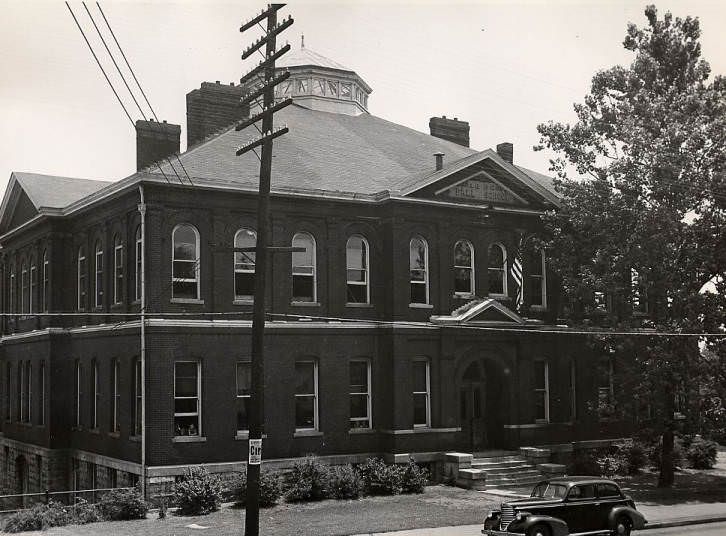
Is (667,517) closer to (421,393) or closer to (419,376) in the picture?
(421,393)

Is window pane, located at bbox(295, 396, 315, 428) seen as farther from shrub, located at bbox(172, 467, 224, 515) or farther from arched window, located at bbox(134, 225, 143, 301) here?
arched window, located at bbox(134, 225, 143, 301)

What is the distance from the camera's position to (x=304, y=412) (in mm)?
28516

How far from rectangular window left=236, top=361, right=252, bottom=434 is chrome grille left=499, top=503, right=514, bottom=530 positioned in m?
10.5

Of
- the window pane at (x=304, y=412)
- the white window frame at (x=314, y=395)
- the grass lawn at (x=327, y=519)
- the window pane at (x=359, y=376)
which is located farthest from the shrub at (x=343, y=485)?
the window pane at (x=359, y=376)

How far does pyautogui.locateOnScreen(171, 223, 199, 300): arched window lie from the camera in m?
27.0

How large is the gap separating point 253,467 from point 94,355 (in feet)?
45.5

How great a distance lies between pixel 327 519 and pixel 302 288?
8.61 metres

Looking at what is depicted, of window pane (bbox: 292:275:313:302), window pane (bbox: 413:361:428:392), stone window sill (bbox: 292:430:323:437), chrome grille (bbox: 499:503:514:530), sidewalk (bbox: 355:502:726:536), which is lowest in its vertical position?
sidewalk (bbox: 355:502:726:536)

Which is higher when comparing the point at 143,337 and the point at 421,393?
the point at 143,337

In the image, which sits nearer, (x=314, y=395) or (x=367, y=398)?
(x=314, y=395)

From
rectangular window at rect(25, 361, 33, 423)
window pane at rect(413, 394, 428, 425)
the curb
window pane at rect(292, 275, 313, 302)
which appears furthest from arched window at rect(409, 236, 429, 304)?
rectangular window at rect(25, 361, 33, 423)

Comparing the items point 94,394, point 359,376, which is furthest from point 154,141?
point 359,376

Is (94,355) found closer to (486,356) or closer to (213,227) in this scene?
(213,227)

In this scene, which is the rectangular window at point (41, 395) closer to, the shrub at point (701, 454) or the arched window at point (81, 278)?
the arched window at point (81, 278)
